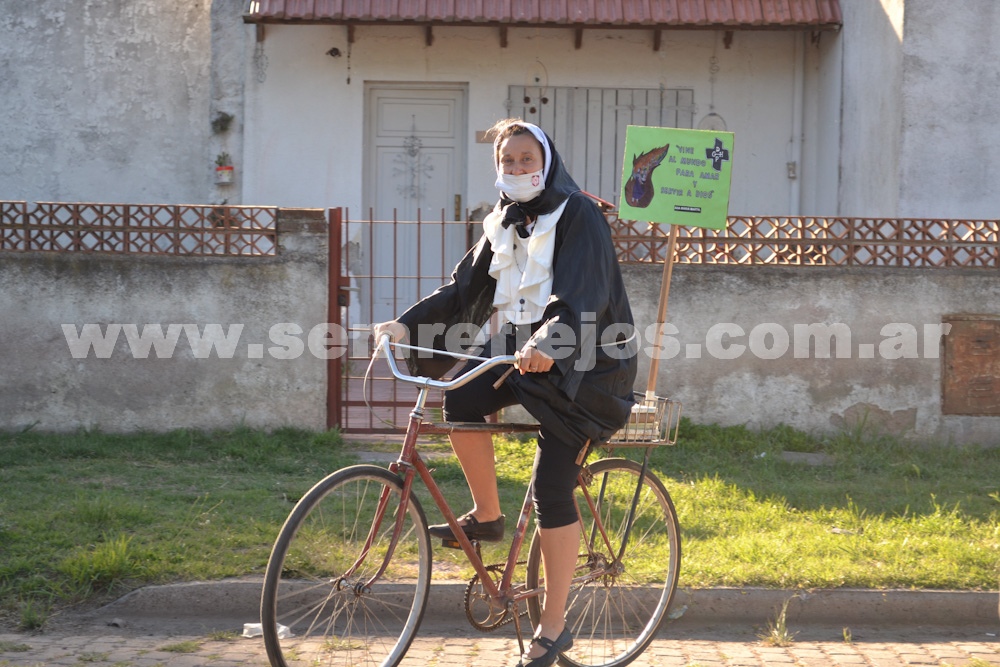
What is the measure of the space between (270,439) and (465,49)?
5208mm

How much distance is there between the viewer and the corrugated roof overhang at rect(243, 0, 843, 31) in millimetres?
10234

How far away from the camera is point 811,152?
11430 mm

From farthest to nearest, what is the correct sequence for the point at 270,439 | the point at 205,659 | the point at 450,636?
the point at 270,439 → the point at 450,636 → the point at 205,659

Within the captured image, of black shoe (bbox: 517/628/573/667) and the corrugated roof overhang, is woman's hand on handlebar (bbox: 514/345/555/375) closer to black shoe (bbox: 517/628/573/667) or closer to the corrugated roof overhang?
black shoe (bbox: 517/628/573/667)

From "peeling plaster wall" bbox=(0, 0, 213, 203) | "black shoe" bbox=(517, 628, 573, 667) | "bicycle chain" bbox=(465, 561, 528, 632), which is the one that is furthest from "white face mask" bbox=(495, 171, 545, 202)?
"peeling plaster wall" bbox=(0, 0, 213, 203)

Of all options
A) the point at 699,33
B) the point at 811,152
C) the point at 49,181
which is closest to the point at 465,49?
the point at 699,33

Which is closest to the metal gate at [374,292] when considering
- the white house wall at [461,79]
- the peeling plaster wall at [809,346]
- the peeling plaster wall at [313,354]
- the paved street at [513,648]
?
the peeling plaster wall at [313,354]

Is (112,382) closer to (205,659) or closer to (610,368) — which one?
(205,659)

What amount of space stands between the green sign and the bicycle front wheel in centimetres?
370

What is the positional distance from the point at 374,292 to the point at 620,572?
21.9ft

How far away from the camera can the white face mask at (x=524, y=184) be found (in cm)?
385

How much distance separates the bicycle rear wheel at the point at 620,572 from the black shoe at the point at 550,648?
222 mm

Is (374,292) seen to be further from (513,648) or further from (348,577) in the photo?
(348,577)

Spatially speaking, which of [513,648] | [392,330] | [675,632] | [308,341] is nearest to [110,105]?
[308,341]
